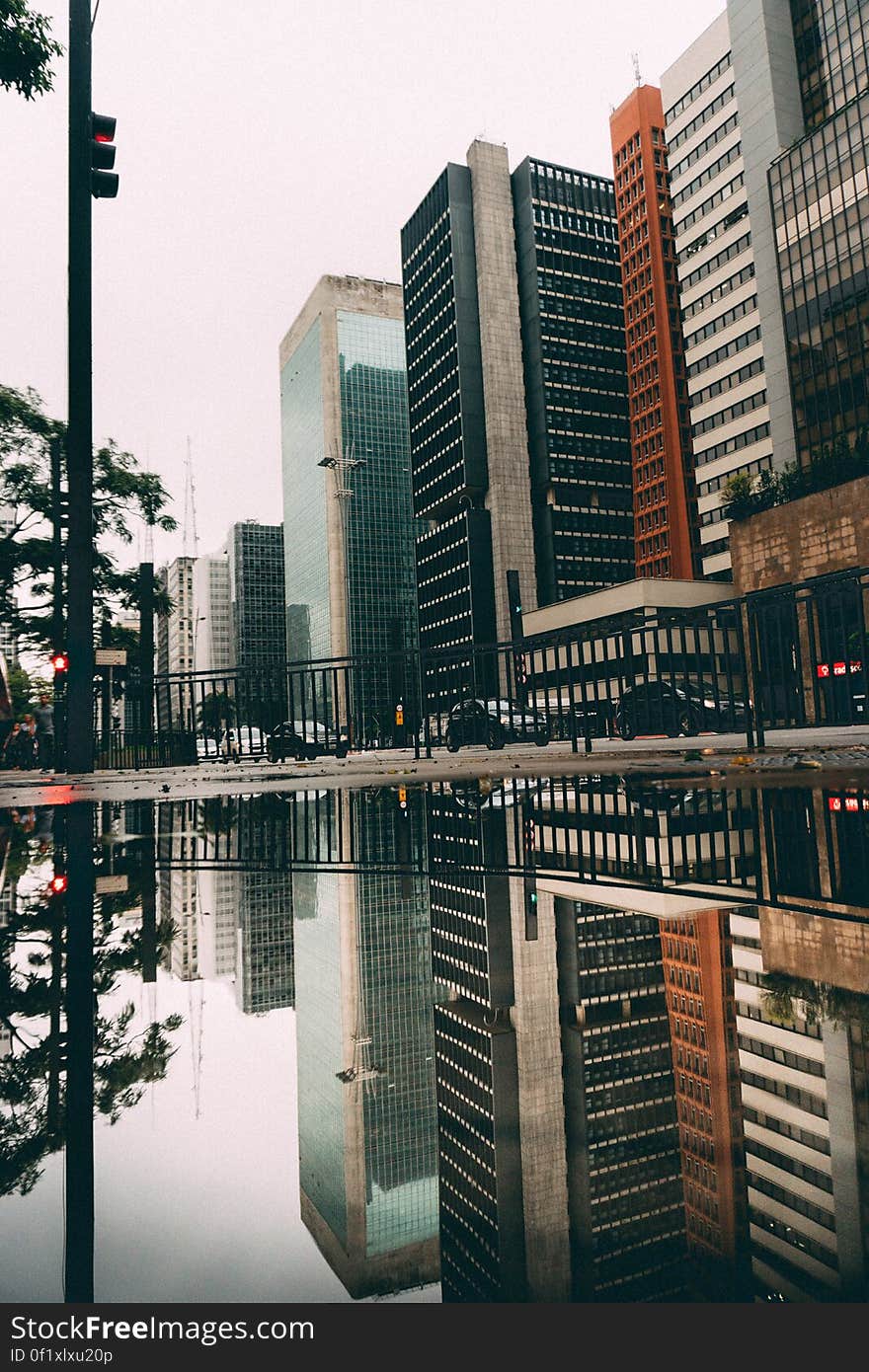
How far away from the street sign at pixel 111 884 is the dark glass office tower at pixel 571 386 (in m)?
101

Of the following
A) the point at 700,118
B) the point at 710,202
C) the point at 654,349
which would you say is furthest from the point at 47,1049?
the point at 654,349

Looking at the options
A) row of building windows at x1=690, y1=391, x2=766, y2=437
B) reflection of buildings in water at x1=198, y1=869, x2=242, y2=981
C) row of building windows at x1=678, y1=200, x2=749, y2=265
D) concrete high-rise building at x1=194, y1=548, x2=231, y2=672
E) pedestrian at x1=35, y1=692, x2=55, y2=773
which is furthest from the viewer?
concrete high-rise building at x1=194, y1=548, x2=231, y2=672

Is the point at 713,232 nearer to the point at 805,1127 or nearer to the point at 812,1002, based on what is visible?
the point at 812,1002

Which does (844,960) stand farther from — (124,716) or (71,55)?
(124,716)

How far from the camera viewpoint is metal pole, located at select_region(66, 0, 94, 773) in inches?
507

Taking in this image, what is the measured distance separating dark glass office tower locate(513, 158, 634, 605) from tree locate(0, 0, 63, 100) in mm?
→ 96158

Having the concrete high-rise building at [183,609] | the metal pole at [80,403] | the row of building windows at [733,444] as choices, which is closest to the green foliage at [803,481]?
the row of building windows at [733,444]

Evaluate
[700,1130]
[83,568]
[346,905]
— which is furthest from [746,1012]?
[83,568]

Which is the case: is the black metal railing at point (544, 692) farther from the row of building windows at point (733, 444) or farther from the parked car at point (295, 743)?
the row of building windows at point (733, 444)

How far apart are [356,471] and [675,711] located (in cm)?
13187

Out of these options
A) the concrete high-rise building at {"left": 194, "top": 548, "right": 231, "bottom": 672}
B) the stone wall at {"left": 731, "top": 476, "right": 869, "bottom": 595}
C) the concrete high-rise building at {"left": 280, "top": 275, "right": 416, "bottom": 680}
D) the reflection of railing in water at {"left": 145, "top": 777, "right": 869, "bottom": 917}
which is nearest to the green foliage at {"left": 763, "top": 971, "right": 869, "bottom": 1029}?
the reflection of railing in water at {"left": 145, "top": 777, "right": 869, "bottom": 917}

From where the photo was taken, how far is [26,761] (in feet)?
88.1

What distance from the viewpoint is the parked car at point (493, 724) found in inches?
722

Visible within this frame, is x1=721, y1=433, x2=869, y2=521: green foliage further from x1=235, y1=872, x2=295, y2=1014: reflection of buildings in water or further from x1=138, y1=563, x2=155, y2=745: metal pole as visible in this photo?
x1=235, y1=872, x2=295, y2=1014: reflection of buildings in water
